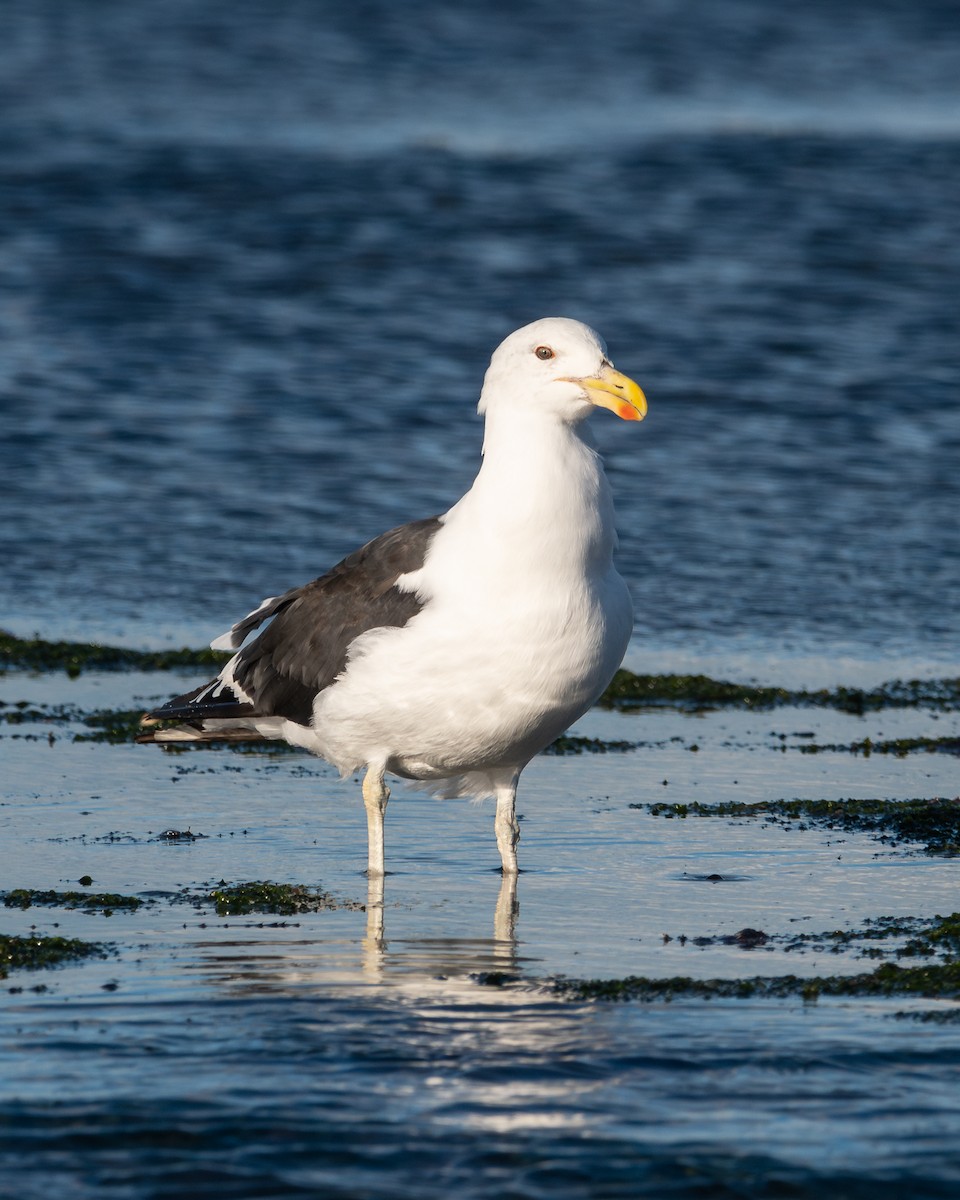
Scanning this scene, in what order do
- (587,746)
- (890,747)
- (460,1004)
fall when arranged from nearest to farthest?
(460,1004), (890,747), (587,746)

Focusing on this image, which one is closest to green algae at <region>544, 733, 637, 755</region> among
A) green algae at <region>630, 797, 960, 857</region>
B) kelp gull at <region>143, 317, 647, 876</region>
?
green algae at <region>630, 797, 960, 857</region>

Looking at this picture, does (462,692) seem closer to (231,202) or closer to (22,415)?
(22,415)

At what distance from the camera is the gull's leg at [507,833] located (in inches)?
303

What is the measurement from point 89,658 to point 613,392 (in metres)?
4.72

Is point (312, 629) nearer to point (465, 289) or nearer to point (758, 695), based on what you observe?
point (758, 695)

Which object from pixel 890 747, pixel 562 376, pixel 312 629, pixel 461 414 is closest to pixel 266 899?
pixel 312 629

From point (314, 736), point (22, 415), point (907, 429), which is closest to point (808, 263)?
point (907, 429)

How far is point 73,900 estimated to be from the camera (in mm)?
7055

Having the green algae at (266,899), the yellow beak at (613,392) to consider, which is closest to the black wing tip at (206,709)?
the green algae at (266,899)

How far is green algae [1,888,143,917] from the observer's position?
7.00 metres

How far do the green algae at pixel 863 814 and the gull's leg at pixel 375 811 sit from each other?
1.29 m

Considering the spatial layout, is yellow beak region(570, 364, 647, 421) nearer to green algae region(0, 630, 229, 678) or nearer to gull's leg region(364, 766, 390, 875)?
gull's leg region(364, 766, 390, 875)

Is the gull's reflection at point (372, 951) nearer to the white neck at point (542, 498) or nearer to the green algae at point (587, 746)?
the white neck at point (542, 498)

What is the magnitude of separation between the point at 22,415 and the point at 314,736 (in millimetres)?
8521
